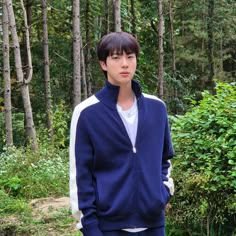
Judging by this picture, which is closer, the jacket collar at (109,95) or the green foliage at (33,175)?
the jacket collar at (109,95)

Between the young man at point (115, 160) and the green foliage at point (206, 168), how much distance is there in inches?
77.5

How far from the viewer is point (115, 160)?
251 cm

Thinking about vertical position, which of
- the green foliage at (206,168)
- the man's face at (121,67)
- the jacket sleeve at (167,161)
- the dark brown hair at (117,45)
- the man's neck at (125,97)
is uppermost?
the dark brown hair at (117,45)

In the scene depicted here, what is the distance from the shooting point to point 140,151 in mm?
2543

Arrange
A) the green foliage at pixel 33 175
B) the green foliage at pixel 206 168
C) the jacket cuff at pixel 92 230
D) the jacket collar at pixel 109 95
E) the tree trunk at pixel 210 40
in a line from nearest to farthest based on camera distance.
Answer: the jacket cuff at pixel 92 230 → the jacket collar at pixel 109 95 → the green foliage at pixel 206 168 → the green foliage at pixel 33 175 → the tree trunk at pixel 210 40

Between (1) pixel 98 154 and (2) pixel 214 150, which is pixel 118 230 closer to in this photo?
(1) pixel 98 154

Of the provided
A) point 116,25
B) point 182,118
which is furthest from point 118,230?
point 116,25

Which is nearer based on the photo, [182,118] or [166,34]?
[182,118]

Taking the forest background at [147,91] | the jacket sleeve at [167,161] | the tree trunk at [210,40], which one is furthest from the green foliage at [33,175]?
the tree trunk at [210,40]

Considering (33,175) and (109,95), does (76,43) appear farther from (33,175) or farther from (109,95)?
(109,95)

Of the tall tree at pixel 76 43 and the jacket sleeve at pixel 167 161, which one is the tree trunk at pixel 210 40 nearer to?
the tall tree at pixel 76 43

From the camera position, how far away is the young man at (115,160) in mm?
2498

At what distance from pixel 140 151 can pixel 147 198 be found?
0.25 meters

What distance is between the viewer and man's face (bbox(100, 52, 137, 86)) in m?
2.52
